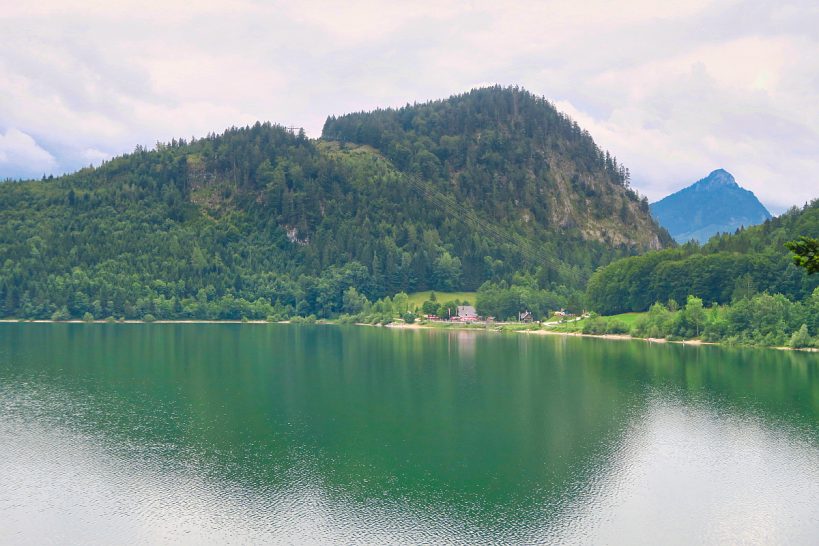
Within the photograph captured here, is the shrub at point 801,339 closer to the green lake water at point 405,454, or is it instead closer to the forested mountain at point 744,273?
the forested mountain at point 744,273

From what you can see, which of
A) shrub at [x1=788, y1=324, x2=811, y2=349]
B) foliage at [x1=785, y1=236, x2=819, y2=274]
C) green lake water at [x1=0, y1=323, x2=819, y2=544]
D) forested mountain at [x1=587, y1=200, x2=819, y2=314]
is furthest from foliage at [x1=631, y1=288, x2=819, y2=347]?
foliage at [x1=785, y1=236, x2=819, y2=274]

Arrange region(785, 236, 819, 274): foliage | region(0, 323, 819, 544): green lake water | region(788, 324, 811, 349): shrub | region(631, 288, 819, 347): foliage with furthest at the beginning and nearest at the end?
region(631, 288, 819, 347): foliage → region(788, 324, 811, 349): shrub → region(0, 323, 819, 544): green lake water → region(785, 236, 819, 274): foliage

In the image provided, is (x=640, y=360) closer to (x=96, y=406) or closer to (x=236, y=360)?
(x=236, y=360)

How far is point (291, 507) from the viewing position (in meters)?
47.7

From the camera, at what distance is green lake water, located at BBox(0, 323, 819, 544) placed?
45469 mm

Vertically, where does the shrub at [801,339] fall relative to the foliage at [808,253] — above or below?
below

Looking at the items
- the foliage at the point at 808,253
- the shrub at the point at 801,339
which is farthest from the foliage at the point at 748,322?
the foliage at the point at 808,253

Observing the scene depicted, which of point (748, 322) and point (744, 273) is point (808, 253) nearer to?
point (748, 322)

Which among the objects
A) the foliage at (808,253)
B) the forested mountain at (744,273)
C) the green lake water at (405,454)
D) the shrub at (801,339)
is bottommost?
the green lake water at (405,454)

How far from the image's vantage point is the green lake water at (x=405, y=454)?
45.5 metres

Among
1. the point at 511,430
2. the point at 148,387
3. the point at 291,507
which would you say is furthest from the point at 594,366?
the point at 291,507

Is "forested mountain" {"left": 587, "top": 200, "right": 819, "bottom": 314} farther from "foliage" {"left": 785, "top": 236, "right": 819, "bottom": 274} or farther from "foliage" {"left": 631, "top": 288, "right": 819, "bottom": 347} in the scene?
"foliage" {"left": 785, "top": 236, "right": 819, "bottom": 274}

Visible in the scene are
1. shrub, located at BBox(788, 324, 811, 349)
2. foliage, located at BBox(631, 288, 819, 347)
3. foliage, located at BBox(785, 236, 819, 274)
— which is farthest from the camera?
foliage, located at BBox(631, 288, 819, 347)

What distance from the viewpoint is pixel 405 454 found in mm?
60844
